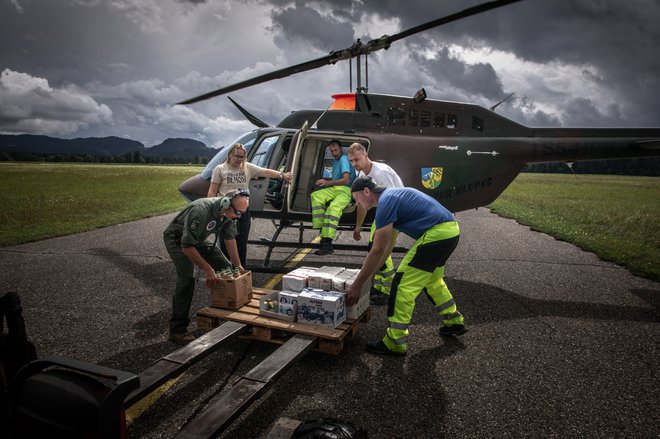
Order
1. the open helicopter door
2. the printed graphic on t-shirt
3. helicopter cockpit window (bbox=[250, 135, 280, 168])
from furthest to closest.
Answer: helicopter cockpit window (bbox=[250, 135, 280, 168])
the open helicopter door
the printed graphic on t-shirt

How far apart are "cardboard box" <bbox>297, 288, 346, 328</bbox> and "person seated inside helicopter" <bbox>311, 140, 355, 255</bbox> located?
256 centimetres

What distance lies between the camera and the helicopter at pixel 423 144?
7129 mm

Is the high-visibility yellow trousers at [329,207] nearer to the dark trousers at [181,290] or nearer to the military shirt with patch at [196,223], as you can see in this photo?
the military shirt with patch at [196,223]

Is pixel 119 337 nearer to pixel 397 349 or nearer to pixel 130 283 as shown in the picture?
pixel 130 283

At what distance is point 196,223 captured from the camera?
3.72m

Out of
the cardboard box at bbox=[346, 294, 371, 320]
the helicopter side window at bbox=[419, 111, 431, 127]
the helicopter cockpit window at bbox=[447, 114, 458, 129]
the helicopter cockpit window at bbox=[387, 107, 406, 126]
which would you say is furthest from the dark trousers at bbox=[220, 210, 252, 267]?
the helicopter cockpit window at bbox=[447, 114, 458, 129]

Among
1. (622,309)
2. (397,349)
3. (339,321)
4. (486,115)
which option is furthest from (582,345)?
(486,115)

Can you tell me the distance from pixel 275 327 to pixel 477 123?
20.2 ft

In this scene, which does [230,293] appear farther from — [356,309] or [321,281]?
[356,309]

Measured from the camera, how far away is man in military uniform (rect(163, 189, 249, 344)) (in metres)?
3.73

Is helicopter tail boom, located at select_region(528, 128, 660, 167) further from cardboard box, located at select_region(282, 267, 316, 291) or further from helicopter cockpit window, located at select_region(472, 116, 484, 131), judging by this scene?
cardboard box, located at select_region(282, 267, 316, 291)

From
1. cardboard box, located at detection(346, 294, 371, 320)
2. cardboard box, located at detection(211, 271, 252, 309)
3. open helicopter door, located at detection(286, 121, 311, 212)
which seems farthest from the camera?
open helicopter door, located at detection(286, 121, 311, 212)

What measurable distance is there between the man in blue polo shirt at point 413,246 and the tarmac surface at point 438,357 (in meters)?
0.33

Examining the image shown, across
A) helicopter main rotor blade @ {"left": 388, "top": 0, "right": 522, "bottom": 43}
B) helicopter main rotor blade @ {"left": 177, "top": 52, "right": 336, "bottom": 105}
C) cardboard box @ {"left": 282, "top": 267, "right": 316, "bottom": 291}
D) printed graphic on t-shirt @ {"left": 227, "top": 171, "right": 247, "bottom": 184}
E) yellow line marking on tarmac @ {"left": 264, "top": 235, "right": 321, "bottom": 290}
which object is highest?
helicopter main rotor blade @ {"left": 388, "top": 0, "right": 522, "bottom": 43}
